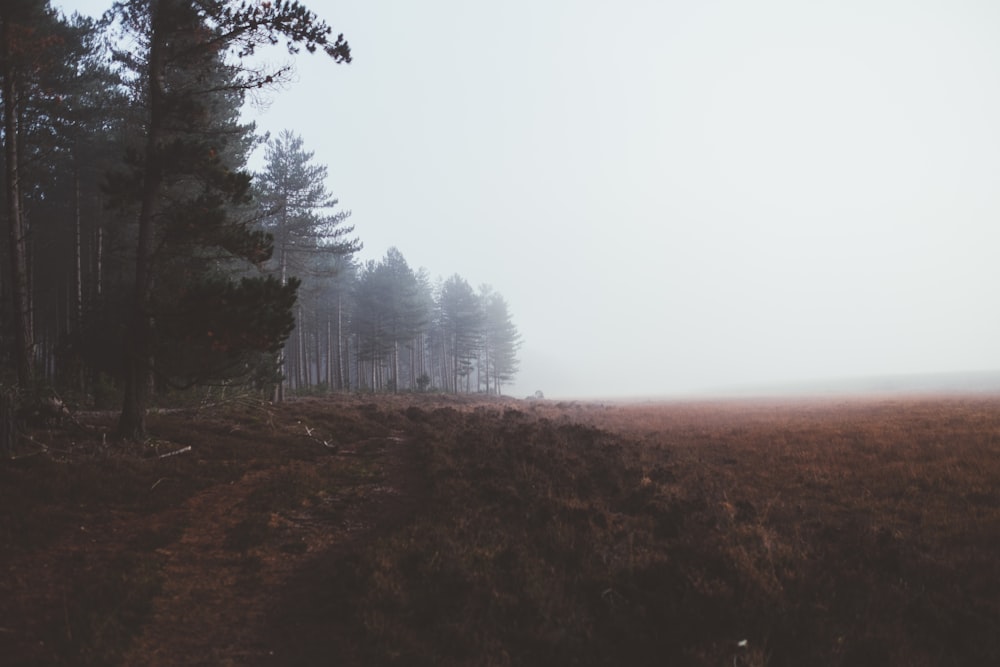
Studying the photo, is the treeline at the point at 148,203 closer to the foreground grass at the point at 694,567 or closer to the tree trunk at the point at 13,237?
the tree trunk at the point at 13,237

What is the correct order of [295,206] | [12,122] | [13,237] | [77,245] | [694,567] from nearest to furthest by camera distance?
[694,567] < [13,237] < [12,122] < [77,245] < [295,206]

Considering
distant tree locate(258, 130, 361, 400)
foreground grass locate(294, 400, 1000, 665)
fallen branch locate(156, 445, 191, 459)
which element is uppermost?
distant tree locate(258, 130, 361, 400)

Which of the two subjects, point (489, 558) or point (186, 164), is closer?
point (489, 558)

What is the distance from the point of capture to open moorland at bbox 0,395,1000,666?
4.12 m

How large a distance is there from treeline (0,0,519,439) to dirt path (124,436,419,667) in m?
3.15

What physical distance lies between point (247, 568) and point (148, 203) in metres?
8.66

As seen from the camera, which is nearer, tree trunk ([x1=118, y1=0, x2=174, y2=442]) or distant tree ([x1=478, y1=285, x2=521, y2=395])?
tree trunk ([x1=118, y1=0, x2=174, y2=442])

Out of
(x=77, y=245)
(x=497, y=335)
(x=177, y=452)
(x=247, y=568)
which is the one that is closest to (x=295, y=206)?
(x=77, y=245)

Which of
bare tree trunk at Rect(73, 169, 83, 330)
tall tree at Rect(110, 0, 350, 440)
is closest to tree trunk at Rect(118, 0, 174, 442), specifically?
tall tree at Rect(110, 0, 350, 440)

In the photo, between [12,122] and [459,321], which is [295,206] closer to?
[12,122]

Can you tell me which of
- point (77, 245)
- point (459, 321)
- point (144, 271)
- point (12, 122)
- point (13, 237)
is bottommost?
point (144, 271)

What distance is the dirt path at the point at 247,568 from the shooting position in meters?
4.13

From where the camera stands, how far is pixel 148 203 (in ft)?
32.5

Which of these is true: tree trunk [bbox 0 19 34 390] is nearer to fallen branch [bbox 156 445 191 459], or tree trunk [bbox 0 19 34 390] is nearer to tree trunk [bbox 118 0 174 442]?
tree trunk [bbox 118 0 174 442]
